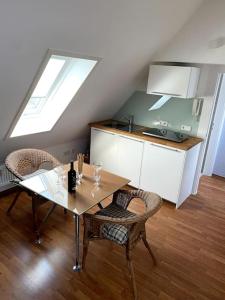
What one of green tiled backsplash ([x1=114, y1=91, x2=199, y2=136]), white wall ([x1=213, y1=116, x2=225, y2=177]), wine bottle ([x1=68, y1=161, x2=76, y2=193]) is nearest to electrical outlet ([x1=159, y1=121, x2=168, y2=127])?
green tiled backsplash ([x1=114, y1=91, x2=199, y2=136])

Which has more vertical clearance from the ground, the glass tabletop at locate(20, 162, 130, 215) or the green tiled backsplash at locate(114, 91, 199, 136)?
the green tiled backsplash at locate(114, 91, 199, 136)

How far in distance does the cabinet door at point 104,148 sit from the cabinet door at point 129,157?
0.33 feet

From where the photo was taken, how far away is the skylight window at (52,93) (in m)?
2.67

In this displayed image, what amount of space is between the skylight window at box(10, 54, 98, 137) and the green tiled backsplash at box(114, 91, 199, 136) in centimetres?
132

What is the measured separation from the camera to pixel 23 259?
7.13ft

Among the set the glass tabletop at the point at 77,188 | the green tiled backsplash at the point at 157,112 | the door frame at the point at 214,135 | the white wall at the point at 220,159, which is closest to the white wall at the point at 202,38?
the green tiled backsplash at the point at 157,112

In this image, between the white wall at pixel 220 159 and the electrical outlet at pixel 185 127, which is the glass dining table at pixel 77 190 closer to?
the electrical outlet at pixel 185 127

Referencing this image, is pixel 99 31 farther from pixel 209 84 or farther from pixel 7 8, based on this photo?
pixel 209 84

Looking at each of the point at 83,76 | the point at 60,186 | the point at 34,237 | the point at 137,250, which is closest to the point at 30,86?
the point at 83,76

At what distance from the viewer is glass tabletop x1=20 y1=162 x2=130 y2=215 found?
190 centimetres

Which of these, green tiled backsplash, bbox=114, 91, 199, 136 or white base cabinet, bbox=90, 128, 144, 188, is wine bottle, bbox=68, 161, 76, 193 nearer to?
white base cabinet, bbox=90, 128, 144, 188

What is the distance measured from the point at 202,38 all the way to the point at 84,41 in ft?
5.35

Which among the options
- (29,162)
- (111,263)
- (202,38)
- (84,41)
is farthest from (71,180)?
(202,38)

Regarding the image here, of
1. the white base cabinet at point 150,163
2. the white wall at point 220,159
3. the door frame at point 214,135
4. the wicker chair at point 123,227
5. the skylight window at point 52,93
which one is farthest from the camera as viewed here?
the white wall at point 220,159
